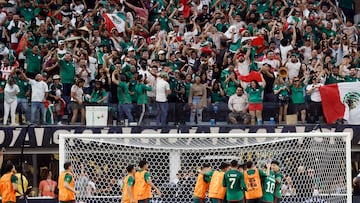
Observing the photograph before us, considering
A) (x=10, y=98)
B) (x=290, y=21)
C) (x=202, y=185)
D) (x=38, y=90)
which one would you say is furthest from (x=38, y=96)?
(x=290, y=21)

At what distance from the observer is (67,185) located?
22922 millimetres

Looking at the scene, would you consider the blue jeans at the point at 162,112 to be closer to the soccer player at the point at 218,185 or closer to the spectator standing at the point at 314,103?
the spectator standing at the point at 314,103

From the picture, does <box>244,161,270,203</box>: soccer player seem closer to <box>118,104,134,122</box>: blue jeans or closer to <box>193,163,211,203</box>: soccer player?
<box>193,163,211,203</box>: soccer player

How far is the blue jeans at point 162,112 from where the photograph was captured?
1093 inches

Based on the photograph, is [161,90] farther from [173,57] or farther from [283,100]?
[283,100]

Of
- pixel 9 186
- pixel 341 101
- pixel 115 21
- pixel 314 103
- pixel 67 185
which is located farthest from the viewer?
pixel 115 21

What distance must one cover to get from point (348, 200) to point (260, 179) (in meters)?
1.76

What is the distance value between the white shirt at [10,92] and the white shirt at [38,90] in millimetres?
392

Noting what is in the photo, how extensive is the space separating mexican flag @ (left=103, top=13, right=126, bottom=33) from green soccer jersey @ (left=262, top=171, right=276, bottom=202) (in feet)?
27.5

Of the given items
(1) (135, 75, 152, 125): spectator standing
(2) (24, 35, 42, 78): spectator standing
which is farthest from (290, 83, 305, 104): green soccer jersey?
(2) (24, 35, 42, 78): spectator standing

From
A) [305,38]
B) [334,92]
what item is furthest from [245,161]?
[305,38]

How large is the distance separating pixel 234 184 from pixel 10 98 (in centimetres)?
665

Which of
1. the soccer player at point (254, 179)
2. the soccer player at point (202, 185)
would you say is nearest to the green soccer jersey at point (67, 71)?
the soccer player at point (202, 185)

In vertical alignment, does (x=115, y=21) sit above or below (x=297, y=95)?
above
